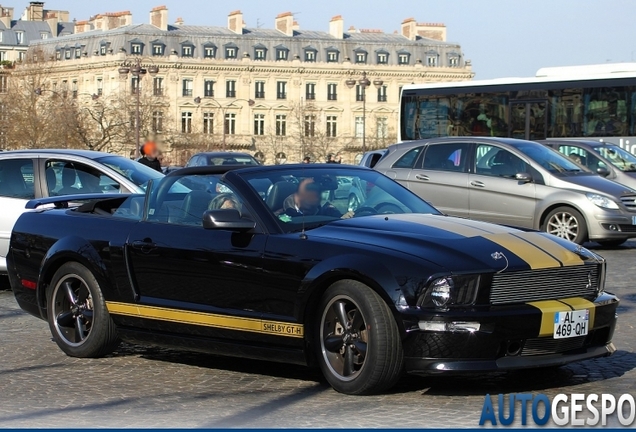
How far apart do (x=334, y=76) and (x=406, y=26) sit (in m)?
12.5

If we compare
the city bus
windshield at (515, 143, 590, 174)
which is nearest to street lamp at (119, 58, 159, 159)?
the city bus

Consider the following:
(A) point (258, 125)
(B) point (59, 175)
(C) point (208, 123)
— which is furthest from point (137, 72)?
(A) point (258, 125)

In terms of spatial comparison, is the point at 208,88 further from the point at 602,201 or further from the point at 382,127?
the point at 602,201

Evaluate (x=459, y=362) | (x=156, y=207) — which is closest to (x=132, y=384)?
(x=156, y=207)

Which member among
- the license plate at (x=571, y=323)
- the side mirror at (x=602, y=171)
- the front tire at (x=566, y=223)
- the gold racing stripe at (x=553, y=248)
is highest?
the gold racing stripe at (x=553, y=248)

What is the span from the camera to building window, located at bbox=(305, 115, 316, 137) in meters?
132

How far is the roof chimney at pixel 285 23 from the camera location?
140875 mm

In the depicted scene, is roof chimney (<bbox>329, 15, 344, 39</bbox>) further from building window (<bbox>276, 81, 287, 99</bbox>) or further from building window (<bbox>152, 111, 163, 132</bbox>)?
building window (<bbox>152, 111, 163, 132</bbox>)

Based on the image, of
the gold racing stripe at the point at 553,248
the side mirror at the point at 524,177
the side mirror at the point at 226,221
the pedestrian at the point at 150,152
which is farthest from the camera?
the pedestrian at the point at 150,152

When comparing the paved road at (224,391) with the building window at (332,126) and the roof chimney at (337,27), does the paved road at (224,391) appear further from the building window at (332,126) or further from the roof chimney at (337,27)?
the roof chimney at (337,27)

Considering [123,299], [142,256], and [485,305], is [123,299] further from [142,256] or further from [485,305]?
[485,305]

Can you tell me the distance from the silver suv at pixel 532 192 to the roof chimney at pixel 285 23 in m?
123

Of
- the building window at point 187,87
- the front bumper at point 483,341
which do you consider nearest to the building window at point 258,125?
the building window at point 187,87

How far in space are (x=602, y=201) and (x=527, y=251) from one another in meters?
11.6
